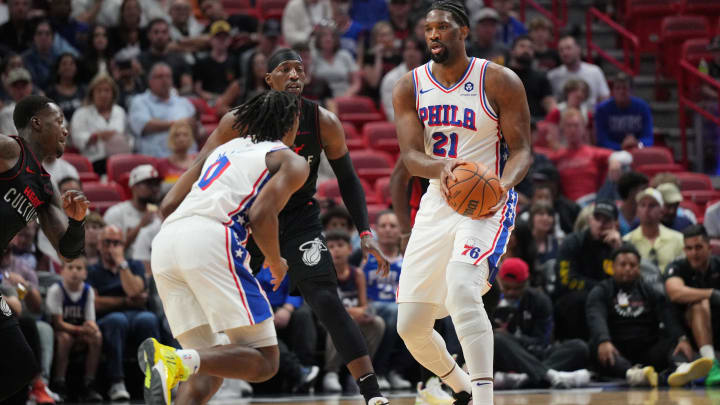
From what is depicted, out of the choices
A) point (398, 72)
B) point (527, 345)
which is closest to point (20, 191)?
point (527, 345)

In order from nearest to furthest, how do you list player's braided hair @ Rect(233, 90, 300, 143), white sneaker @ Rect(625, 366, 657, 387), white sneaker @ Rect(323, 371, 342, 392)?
1. player's braided hair @ Rect(233, 90, 300, 143)
2. white sneaker @ Rect(625, 366, 657, 387)
3. white sneaker @ Rect(323, 371, 342, 392)

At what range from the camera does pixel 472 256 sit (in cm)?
558

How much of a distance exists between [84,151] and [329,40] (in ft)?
11.6

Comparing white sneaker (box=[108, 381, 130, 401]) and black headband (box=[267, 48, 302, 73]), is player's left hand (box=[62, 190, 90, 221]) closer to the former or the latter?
black headband (box=[267, 48, 302, 73])

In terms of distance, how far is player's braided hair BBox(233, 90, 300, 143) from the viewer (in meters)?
5.41

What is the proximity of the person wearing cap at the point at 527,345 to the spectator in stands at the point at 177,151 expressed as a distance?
3.48 meters

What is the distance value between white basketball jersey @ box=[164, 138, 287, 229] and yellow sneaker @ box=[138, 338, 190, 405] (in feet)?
2.16

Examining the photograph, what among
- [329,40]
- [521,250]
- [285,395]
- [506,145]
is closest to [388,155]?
[329,40]

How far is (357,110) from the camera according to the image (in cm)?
1346

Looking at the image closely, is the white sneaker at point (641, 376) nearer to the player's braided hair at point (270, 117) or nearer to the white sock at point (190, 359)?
the player's braided hair at point (270, 117)

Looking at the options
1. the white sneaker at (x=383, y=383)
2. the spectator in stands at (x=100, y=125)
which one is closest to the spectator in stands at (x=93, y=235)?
the spectator in stands at (x=100, y=125)

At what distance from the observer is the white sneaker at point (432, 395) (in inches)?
285

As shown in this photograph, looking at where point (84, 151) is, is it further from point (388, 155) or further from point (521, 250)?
point (521, 250)

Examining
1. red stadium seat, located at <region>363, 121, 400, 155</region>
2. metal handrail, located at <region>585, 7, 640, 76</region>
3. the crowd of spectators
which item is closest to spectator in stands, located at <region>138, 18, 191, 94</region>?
the crowd of spectators
